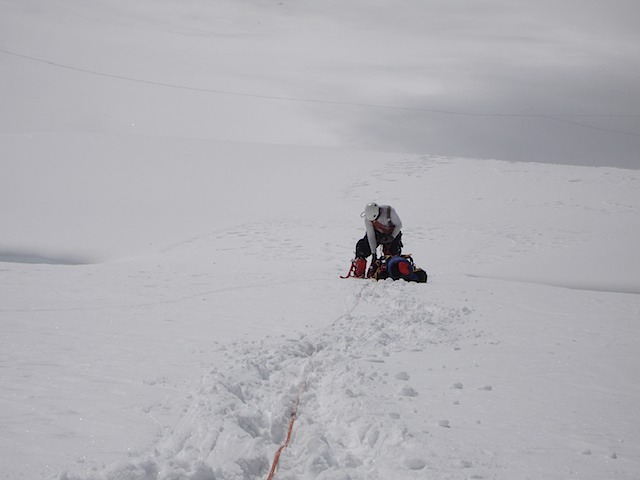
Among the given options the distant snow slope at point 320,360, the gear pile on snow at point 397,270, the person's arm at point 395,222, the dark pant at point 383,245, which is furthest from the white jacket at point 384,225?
the distant snow slope at point 320,360

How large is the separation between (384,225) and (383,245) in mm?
420

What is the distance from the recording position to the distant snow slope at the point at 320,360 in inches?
116

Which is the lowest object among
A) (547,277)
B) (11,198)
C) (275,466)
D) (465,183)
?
(275,466)

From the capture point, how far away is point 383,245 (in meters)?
9.94

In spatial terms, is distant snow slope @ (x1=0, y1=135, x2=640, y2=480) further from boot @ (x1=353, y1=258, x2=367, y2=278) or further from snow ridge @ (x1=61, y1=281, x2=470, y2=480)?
boot @ (x1=353, y1=258, x2=367, y2=278)

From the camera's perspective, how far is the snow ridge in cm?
281

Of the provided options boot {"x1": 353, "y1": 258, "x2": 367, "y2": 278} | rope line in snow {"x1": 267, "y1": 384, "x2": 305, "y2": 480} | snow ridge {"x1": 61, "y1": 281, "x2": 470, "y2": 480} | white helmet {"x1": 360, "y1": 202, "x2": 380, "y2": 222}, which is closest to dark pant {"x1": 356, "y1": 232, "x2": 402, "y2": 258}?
boot {"x1": 353, "y1": 258, "x2": 367, "y2": 278}

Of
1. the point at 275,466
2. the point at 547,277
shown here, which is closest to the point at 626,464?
the point at 275,466

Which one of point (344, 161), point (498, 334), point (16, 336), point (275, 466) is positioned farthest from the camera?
point (344, 161)

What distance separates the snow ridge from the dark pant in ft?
13.8

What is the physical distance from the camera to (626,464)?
2910mm

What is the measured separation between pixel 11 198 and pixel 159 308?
15867 mm

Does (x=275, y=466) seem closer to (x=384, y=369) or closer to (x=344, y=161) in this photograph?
(x=384, y=369)

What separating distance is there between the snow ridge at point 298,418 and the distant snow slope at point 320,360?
0.04 feet
